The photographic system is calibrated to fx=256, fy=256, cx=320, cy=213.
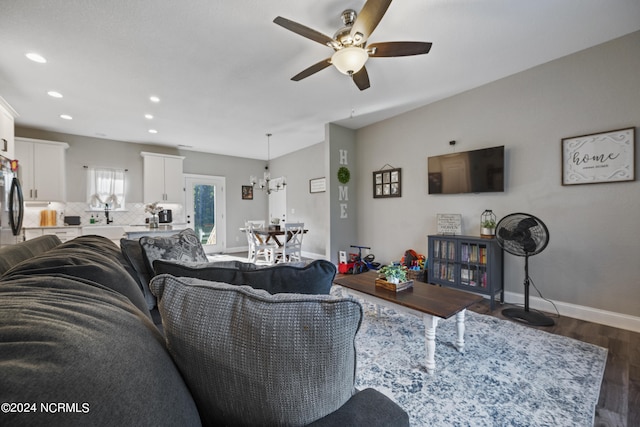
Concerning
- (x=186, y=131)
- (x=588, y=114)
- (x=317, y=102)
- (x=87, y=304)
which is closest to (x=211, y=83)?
(x=317, y=102)

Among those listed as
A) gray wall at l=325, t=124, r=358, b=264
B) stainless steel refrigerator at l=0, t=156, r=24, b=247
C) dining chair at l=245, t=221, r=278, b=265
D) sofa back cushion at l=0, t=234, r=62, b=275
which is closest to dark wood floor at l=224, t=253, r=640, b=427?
gray wall at l=325, t=124, r=358, b=264

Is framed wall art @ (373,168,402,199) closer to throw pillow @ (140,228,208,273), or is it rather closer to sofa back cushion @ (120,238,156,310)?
throw pillow @ (140,228,208,273)

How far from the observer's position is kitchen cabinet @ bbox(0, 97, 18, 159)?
10.9 feet

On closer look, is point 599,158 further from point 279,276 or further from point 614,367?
point 279,276

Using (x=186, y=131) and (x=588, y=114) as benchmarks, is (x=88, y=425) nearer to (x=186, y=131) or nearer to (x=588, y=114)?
(x=588, y=114)

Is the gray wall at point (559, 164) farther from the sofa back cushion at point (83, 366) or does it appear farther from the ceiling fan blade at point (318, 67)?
the sofa back cushion at point (83, 366)

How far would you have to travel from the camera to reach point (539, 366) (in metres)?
1.84

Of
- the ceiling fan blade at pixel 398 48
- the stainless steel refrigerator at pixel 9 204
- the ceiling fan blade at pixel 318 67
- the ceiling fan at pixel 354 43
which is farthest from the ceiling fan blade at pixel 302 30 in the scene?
the stainless steel refrigerator at pixel 9 204

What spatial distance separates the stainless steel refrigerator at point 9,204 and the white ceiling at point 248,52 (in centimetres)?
101

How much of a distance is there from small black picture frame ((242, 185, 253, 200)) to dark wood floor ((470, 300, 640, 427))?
19.6 ft

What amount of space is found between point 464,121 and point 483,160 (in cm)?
63

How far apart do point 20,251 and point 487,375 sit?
112 inches

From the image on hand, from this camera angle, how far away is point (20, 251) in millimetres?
1281

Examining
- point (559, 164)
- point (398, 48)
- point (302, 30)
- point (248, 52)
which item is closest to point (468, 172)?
point (559, 164)
